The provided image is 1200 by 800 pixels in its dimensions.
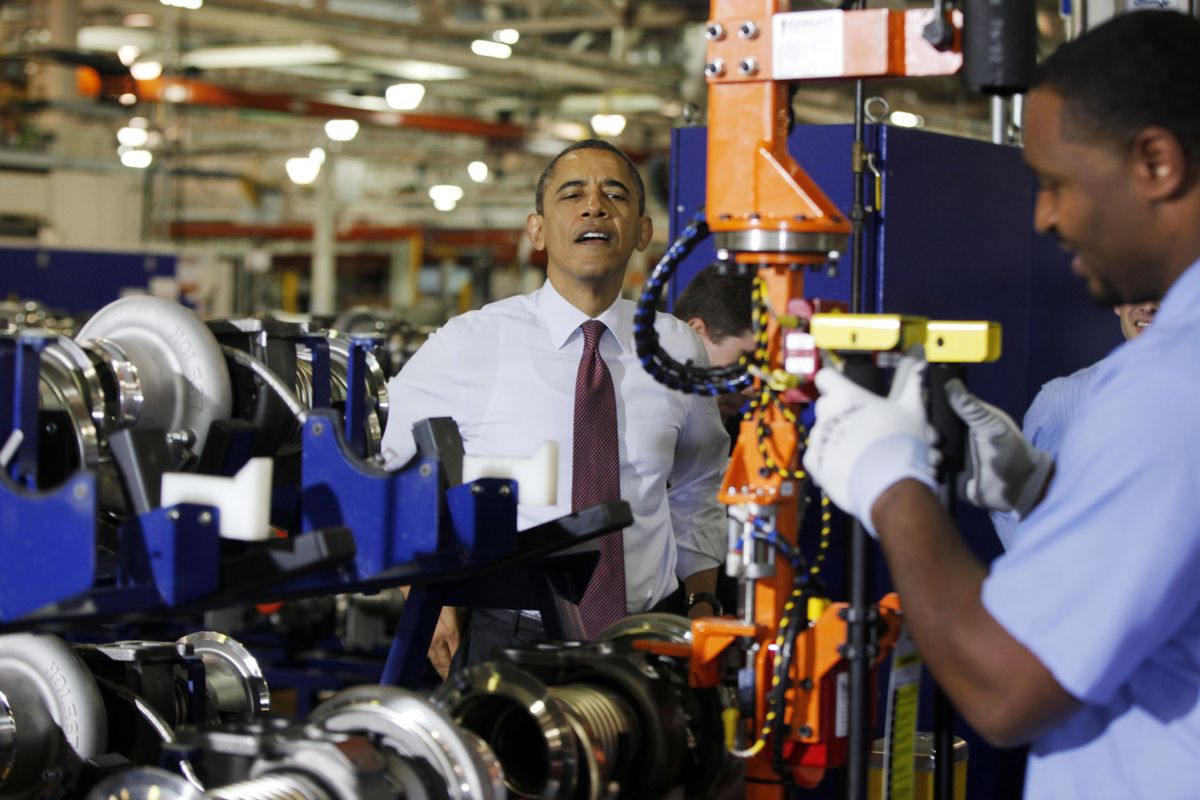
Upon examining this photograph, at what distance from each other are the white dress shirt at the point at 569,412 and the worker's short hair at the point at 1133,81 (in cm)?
160

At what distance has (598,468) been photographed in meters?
3.04

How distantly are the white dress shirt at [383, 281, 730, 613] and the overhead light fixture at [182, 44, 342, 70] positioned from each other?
8459 millimetres

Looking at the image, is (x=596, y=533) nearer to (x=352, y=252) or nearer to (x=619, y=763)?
(x=619, y=763)

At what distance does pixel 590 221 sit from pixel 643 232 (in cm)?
22

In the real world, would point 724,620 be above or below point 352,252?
below

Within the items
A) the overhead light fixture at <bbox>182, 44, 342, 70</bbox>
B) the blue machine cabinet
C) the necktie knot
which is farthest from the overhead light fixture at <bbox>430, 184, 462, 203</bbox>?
the necktie knot

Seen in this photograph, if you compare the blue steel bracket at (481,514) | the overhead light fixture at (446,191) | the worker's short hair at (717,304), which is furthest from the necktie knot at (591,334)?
the overhead light fixture at (446,191)

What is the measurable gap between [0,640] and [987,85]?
1.59 metres

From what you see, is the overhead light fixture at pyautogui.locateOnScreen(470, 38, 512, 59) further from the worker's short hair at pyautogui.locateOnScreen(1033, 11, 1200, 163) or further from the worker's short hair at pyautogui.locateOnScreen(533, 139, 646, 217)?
the worker's short hair at pyautogui.locateOnScreen(1033, 11, 1200, 163)

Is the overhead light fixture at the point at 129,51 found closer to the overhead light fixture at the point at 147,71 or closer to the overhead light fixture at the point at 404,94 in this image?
the overhead light fixture at the point at 147,71

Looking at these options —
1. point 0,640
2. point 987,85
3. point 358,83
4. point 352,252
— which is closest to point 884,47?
point 987,85

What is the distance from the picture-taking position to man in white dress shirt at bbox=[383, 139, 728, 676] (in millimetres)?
3090

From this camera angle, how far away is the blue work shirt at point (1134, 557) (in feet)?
4.79

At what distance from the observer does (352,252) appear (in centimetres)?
2123
